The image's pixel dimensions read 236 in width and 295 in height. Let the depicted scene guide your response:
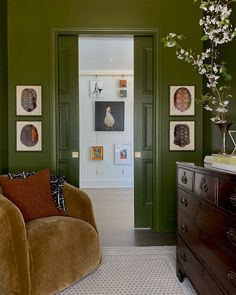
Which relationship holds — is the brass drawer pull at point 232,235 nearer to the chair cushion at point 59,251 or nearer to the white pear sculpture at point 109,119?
the chair cushion at point 59,251

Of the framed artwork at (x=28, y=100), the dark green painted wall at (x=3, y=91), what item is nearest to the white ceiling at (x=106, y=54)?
the dark green painted wall at (x=3, y=91)

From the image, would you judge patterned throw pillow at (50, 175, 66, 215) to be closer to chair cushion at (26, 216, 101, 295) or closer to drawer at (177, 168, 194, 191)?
chair cushion at (26, 216, 101, 295)

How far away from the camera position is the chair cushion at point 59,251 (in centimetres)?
185

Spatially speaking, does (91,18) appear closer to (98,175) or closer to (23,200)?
(23,200)

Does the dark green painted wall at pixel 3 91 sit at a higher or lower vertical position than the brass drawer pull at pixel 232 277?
higher

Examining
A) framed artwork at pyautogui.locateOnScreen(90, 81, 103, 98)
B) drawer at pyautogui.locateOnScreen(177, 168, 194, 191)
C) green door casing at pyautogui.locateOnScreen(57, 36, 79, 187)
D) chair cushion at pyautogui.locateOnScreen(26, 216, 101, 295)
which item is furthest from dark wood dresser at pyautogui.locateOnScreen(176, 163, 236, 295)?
framed artwork at pyautogui.locateOnScreen(90, 81, 103, 98)

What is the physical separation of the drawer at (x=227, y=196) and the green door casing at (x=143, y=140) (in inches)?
83.9

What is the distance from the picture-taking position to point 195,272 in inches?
72.0

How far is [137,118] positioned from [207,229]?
2.16m

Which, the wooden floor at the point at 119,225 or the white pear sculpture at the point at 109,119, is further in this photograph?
the white pear sculpture at the point at 109,119

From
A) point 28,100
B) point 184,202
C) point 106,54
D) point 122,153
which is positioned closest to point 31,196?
point 184,202

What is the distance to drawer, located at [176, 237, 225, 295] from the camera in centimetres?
155

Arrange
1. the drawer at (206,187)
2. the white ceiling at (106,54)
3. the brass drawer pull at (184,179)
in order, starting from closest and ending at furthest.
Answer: the drawer at (206,187) → the brass drawer pull at (184,179) → the white ceiling at (106,54)

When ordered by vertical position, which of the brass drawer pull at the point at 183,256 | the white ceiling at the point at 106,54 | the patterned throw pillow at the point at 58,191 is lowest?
the brass drawer pull at the point at 183,256
